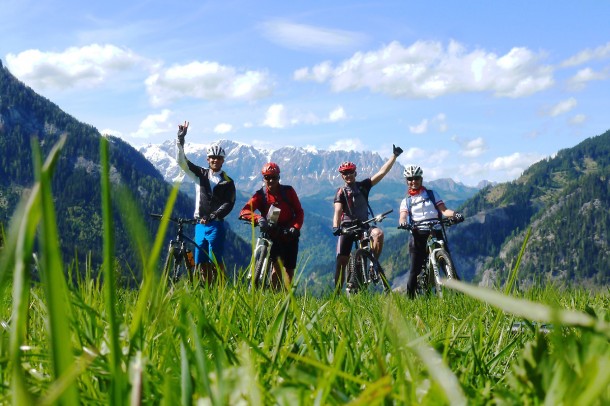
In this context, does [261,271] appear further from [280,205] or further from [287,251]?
[287,251]

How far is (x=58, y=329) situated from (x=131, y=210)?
0.12 m

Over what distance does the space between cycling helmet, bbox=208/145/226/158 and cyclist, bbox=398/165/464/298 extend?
395 centimetres

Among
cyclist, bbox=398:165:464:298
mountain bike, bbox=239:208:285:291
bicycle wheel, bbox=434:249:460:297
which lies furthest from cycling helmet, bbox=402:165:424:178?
mountain bike, bbox=239:208:285:291

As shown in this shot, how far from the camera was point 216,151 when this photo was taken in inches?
536

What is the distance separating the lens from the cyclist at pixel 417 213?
13.7m

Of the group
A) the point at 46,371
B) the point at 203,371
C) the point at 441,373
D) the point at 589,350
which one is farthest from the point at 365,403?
the point at 46,371

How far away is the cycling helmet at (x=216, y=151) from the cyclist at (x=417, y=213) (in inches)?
155

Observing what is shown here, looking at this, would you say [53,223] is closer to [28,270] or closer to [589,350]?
[28,270]

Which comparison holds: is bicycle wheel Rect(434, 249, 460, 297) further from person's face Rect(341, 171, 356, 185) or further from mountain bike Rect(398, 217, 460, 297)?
person's face Rect(341, 171, 356, 185)

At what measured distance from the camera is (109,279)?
58cm

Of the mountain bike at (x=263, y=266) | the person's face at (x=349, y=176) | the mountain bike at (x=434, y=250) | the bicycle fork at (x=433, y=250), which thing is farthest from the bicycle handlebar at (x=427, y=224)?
the mountain bike at (x=263, y=266)

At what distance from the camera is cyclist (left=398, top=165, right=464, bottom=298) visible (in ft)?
44.9

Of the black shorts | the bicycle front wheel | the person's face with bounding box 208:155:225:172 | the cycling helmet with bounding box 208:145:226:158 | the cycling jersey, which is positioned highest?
the cycling helmet with bounding box 208:145:226:158

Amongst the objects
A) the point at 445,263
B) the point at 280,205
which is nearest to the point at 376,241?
the point at 445,263
